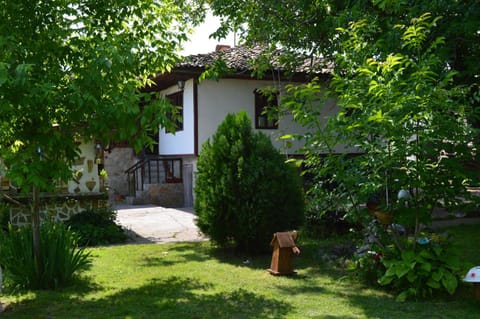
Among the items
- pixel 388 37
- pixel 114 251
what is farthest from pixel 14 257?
pixel 388 37

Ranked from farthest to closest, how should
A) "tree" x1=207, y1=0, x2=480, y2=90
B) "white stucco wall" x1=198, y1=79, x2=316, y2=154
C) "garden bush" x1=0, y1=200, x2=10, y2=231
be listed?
"white stucco wall" x1=198, y1=79, x2=316, y2=154
"garden bush" x1=0, y1=200, x2=10, y2=231
"tree" x1=207, y1=0, x2=480, y2=90

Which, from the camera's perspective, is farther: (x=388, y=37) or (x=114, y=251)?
(x=114, y=251)

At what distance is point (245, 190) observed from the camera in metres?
7.96

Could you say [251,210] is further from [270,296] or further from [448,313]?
[448,313]

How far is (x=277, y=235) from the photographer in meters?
7.01

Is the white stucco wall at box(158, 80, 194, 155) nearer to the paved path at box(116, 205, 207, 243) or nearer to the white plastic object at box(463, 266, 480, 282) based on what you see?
the paved path at box(116, 205, 207, 243)

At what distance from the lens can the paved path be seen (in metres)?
10.8

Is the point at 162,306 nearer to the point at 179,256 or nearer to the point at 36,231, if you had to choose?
the point at 36,231

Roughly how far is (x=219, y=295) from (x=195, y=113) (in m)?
10.5

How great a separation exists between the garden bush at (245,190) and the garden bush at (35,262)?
2.54 metres

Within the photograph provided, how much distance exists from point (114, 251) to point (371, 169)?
531 cm

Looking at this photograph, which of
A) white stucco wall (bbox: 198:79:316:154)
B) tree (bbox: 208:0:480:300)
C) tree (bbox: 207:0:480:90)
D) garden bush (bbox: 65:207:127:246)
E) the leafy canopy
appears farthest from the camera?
white stucco wall (bbox: 198:79:316:154)

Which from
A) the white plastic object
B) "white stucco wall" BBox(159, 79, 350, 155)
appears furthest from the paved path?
the white plastic object

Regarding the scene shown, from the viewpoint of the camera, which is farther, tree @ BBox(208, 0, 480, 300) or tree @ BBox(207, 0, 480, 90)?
tree @ BBox(207, 0, 480, 90)
